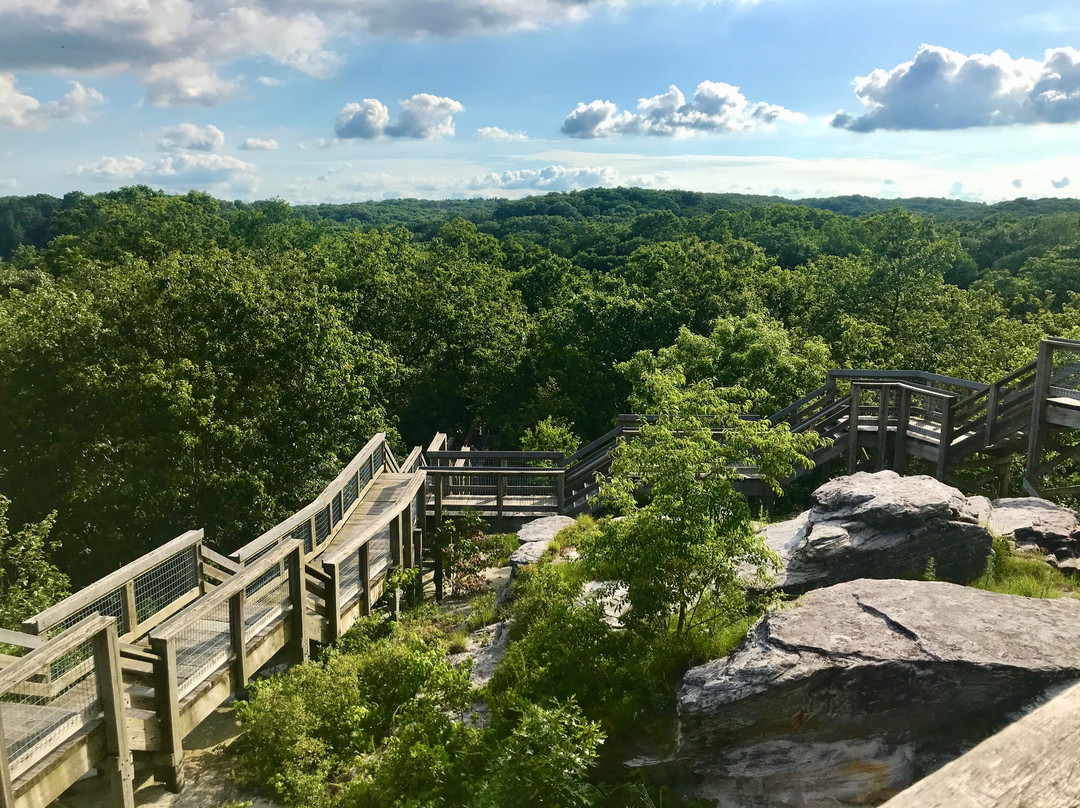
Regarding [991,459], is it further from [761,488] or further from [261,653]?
[261,653]

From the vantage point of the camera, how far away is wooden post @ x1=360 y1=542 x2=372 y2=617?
1095 centimetres

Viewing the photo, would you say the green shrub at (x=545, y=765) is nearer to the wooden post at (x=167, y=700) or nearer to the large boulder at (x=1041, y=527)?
the wooden post at (x=167, y=700)

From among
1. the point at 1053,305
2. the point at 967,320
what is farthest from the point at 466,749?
the point at 1053,305

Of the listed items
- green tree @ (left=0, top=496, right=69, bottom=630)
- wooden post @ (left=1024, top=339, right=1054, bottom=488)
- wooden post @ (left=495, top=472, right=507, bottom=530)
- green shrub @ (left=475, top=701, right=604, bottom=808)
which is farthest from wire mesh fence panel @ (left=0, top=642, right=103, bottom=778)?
wooden post @ (left=1024, top=339, right=1054, bottom=488)

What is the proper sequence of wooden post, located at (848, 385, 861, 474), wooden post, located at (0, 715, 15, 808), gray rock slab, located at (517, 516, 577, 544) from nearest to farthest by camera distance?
1. wooden post, located at (0, 715, 15, 808)
2. gray rock slab, located at (517, 516, 577, 544)
3. wooden post, located at (848, 385, 861, 474)

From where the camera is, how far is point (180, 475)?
49.7 ft

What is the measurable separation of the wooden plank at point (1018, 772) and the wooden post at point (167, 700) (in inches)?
278

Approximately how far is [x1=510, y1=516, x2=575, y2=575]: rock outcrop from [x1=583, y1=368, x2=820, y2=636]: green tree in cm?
338

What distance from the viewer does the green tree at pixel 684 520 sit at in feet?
23.2

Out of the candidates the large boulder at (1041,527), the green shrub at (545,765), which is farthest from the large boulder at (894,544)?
the green shrub at (545,765)

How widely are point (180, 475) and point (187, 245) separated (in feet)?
94.2

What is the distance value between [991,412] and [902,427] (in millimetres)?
1678

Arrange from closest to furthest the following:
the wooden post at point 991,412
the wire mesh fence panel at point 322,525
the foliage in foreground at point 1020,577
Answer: the foliage in foreground at point 1020,577
the wire mesh fence panel at point 322,525
the wooden post at point 991,412

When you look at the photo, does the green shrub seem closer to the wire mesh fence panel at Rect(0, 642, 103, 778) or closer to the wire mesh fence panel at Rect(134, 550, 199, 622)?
the wire mesh fence panel at Rect(0, 642, 103, 778)
